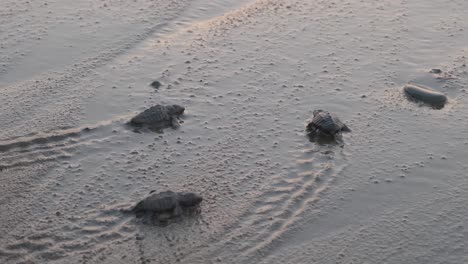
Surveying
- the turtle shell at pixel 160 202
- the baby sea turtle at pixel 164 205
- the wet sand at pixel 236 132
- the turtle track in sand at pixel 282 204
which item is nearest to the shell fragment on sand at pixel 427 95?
the wet sand at pixel 236 132

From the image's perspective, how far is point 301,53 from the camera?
1214cm

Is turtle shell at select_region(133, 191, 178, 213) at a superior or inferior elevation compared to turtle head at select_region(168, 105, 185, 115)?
inferior

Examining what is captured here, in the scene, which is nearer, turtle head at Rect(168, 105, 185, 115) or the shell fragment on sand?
turtle head at Rect(168, 105, 185, 115)

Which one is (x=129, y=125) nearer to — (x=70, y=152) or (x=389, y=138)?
(x=70, y=152)

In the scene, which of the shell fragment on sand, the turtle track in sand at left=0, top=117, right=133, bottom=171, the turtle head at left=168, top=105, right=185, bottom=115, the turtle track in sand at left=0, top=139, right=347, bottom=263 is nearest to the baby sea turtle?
the turtle track in sand at left=0, top=139, right=347, bottom=263

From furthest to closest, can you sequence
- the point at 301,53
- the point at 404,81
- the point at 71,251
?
the point at 301,53 < the point at 404,81 < the point at 71,251

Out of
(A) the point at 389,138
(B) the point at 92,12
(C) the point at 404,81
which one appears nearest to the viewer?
(A) the point at 389,138

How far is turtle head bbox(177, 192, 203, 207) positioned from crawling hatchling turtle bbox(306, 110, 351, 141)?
235cm

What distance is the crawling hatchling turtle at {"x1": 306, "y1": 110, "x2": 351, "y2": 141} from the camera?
9.71m

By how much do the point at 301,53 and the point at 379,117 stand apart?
7.49ft

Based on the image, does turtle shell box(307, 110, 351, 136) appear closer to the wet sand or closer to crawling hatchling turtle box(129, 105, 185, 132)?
the wet sand

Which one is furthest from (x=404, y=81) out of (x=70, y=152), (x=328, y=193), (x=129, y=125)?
(x=70, y=152)

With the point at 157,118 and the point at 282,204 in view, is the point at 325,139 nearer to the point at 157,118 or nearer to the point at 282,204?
the point at 282,204

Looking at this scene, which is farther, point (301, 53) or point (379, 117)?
point (301, 53)
